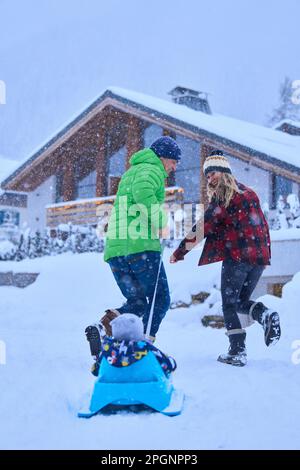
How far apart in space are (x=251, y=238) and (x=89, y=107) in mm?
12859

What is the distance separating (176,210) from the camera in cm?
1402

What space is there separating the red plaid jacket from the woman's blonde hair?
0.13ft

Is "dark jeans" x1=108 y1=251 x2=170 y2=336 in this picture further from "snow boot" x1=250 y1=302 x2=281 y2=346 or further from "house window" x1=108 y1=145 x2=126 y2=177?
"house window" x1=108 y1=145 x2=126 y2=177

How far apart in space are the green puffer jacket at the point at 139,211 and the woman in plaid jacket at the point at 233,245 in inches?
17.8

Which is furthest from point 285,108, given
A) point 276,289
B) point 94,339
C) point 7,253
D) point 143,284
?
point 94,339

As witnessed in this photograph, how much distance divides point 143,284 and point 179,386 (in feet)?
2.54

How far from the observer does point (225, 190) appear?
168 inches

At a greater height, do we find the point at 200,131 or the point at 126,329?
the point at 200,131

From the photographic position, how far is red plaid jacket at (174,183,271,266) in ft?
13.7

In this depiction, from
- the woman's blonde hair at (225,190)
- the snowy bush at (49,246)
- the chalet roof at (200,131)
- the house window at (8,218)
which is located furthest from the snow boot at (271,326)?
the house window at (8,218)

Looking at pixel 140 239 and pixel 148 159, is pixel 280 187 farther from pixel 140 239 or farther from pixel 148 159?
pixel 140 239

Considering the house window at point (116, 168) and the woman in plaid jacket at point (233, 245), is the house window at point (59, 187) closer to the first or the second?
the house window at point (116, 168)

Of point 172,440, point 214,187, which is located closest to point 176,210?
point 214,187

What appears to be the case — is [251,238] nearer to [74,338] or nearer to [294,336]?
[294,336]
